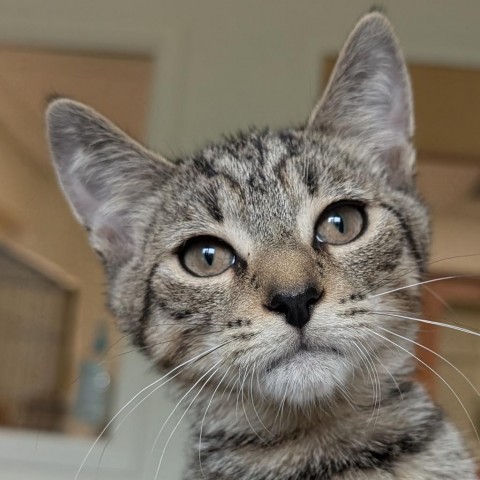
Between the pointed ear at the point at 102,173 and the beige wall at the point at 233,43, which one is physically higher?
the beige wall at the point at 233,43

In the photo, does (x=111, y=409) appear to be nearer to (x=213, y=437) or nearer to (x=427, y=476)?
(x=213, y=437)

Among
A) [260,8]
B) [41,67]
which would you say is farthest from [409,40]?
[41,67]

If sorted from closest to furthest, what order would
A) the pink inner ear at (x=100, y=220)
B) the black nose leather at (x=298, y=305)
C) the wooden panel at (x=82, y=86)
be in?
the black nose leather at (x=298, y=305), the pink inner ear at (x=100, y=220), the wooden panel at (x=82, y=86)

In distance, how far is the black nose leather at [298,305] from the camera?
0.63 meters

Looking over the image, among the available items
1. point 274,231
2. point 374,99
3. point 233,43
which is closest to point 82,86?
point 233,43

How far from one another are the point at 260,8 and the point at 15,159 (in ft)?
2.36

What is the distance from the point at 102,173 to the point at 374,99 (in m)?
0.38

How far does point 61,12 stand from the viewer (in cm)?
173

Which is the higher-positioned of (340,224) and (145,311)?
(340,224)

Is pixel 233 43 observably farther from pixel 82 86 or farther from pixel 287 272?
pixel 287 272

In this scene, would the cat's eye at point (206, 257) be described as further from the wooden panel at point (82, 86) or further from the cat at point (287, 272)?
the wooden panel at point (82, 86)

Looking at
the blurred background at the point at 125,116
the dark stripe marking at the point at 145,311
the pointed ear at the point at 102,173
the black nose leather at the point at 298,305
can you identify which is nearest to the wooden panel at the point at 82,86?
the blurred background at the point at 125,116

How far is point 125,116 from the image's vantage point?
5.54 feet

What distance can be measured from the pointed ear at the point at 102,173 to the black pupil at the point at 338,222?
257mm
